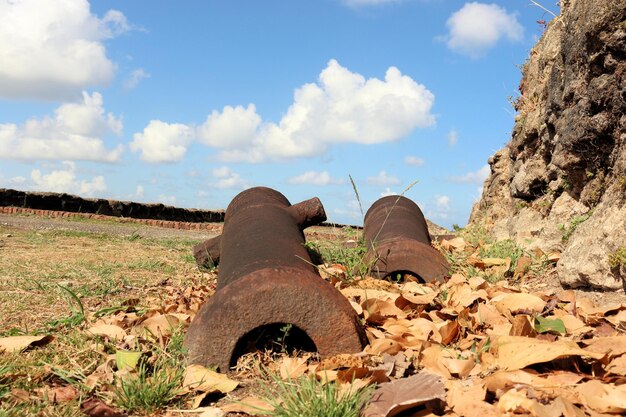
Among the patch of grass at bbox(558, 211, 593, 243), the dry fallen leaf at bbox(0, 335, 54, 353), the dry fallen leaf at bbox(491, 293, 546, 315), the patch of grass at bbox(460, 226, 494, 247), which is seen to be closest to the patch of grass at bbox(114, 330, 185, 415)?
the dry fallen leaf at bbox(0, 335, 54, 353)

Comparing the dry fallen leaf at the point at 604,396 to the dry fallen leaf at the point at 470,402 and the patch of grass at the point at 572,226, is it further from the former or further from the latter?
the patch of grass at the point at 572,226

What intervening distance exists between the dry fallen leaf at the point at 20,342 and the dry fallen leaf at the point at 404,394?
6.10ft

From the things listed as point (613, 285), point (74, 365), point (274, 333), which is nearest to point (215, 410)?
point (274, 333)

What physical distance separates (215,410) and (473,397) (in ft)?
3.18

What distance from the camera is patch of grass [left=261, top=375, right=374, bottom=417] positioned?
194 centimetres

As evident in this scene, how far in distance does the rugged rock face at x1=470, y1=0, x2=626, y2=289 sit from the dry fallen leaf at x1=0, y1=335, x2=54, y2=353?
130 inches

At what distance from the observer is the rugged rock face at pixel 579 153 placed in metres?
3.90

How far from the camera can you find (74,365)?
2.66 m

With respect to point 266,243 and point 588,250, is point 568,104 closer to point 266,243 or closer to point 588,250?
point 588,250

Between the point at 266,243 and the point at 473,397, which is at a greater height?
the point at 266,243

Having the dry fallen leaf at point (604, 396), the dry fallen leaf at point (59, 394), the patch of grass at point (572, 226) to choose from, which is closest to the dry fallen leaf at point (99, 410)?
the dry fallen leaf at point (59, 394)

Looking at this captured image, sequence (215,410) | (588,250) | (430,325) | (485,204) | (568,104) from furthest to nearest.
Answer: (485,204) → (568,104) → (588,250) → (430,325) → (215,410)

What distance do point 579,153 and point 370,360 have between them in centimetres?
341

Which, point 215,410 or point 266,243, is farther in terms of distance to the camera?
point 266,243
